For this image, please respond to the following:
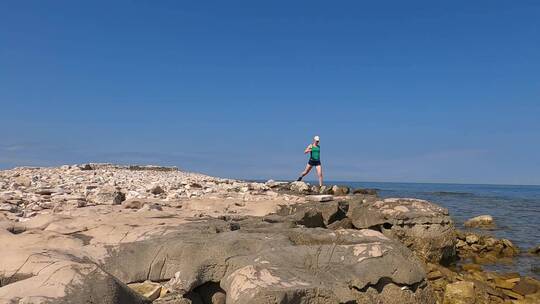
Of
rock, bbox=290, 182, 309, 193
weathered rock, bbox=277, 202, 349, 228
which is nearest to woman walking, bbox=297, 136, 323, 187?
rock, bbox=290, 182, 309, 193

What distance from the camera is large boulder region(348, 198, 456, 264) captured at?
381 inches

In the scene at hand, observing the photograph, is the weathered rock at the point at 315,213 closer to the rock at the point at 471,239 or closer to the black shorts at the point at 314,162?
A: the rock at the point at 471,239

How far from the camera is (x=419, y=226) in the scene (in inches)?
384

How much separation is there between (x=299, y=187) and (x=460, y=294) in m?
8.04

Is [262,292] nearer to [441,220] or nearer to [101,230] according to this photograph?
[101,230]

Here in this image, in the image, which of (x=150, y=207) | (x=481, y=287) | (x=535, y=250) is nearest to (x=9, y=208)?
(x=150, y=207)

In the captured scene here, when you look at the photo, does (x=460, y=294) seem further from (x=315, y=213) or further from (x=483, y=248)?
(x=483, y=248)

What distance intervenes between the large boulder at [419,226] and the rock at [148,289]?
6179mm

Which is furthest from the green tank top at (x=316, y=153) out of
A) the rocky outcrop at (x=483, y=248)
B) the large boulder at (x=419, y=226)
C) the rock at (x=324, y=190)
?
the large boulder at (x=419, y=226)

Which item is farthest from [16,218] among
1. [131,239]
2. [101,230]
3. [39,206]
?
[131,239]

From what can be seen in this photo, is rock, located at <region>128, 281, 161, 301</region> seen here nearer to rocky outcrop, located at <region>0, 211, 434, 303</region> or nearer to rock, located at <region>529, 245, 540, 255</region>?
rocky outcrop, located at <region>0, 211, 434, 303</region>

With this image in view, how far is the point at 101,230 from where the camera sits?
590 cm

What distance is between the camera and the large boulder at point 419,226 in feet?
31.8

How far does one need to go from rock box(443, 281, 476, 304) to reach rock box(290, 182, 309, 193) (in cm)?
745
